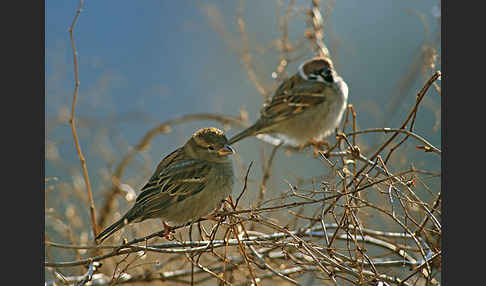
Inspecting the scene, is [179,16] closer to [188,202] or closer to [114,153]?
[114,153]

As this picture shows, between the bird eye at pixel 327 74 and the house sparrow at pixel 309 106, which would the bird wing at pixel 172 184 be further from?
the bird eye at pixel 327 74

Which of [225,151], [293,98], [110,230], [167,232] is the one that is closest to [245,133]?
[293,98]

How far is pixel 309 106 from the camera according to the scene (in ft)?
19.7

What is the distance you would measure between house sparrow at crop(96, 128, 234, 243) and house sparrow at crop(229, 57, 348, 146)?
1.93 metres

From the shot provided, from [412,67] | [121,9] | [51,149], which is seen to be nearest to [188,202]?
[51,149]

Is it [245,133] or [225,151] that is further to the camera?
[245,133]

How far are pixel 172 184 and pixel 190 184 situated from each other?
0.40 feet

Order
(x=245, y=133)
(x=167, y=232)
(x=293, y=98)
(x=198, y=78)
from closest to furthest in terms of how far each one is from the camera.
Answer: (x=167, y=232) → (x=245, y=133) → (x=293, y=98) → (x=198, y=78)

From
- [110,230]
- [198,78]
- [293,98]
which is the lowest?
[110,230]

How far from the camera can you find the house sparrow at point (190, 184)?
3.54m

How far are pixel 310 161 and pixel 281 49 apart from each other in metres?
3.25

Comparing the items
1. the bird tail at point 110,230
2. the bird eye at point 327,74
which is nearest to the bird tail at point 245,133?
the bird eye at point 327,74

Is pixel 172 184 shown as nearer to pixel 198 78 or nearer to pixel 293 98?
pixel 293 98

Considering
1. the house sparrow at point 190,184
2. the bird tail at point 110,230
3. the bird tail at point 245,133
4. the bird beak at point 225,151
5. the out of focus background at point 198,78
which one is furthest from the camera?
the bird tail at point 245,133
